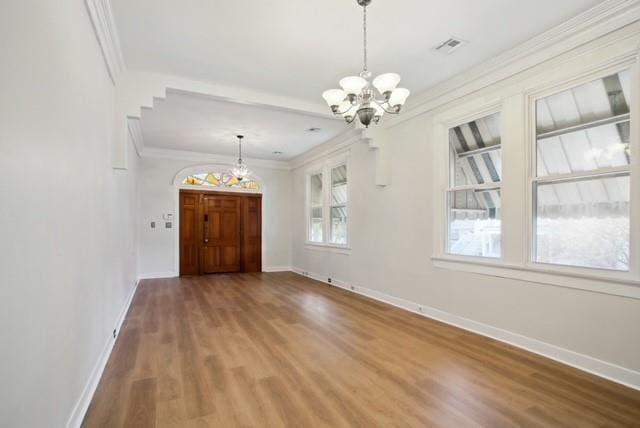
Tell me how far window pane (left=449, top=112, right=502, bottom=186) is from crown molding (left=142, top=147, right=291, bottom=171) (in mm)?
5350

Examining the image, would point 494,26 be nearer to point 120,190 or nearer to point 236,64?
point 236,64

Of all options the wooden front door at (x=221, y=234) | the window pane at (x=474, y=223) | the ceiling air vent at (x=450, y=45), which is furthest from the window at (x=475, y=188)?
the wooden front door at (x=221, y=234)

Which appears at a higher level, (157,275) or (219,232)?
(219,232)

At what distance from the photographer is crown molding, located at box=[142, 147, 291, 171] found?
727cm

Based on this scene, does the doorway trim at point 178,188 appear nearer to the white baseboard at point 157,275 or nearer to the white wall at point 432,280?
the white baseboard at point 157,275

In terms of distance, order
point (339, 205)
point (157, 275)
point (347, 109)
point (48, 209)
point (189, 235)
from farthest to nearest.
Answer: point (189, 235) → point (157, 275) → point (339, 205) → point (347, 109) → point (48, 209)

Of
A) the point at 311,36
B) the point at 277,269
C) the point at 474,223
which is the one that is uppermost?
the point at 311,36

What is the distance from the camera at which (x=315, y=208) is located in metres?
7.59

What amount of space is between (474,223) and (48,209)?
389cm

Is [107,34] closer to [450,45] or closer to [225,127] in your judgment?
[225,127]

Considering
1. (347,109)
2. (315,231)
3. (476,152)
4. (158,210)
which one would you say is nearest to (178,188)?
(158,210)

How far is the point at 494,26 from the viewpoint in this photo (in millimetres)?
2846

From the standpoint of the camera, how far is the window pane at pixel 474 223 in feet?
11.6

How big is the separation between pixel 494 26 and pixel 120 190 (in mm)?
4487
